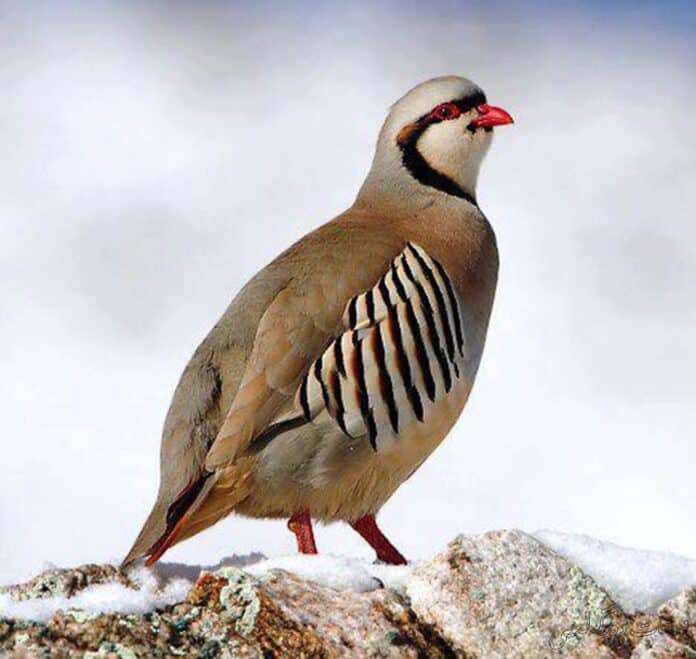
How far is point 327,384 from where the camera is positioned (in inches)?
251

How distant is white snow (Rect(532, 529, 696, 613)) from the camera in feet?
15.2

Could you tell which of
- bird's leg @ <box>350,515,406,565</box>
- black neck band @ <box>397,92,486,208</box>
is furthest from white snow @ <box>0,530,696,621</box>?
black neck band @ <box>397,92,486,208</box>

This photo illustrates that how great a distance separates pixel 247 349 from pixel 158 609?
2.44m

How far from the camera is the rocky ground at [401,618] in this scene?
4074 mm

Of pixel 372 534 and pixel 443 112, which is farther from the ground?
pixel 443 112

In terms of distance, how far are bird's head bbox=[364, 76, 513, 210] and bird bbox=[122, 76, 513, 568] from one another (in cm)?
55

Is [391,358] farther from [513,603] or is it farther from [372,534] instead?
[513,603]

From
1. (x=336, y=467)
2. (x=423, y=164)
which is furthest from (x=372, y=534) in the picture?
(x=423, y=164)

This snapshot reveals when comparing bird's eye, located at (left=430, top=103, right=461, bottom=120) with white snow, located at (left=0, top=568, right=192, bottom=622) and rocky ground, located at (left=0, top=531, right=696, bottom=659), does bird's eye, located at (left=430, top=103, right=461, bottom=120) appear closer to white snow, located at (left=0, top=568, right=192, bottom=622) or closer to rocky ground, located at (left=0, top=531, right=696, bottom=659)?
rocky ground, located at (left=0, top=531, right=696, bottom=659)

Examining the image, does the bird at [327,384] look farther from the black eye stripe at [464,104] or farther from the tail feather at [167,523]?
the black eye stripe at [464,104]

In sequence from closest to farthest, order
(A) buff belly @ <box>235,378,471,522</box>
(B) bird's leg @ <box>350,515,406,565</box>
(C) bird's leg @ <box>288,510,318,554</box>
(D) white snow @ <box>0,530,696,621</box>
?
(D) white snow @ <box>0,530,696,621</box>, (A) buff belly @ <box>235,378,471,522</box>, (C) bird's leg @ <box>288,510,318,554</box>, (B) bird's leg @ <box>350,515,406,565</box>

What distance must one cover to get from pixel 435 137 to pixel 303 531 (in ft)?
8.28

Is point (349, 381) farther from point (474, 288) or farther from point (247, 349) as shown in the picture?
point (474, 288)

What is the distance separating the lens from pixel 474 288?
23.5 ft
